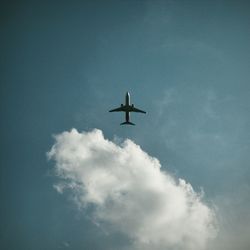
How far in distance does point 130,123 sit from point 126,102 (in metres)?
11.1

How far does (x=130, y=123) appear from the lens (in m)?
169

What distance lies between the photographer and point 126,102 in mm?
160750
